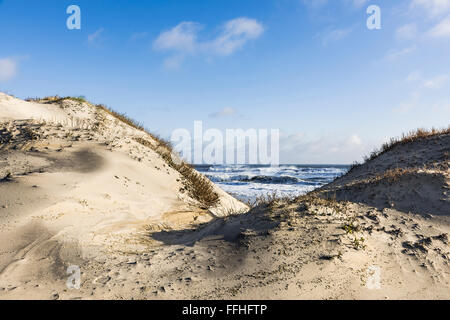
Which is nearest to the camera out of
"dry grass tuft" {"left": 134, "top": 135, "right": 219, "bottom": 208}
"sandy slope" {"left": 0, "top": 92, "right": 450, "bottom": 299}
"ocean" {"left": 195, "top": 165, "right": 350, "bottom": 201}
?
"sandy slope" {"left": 0, "top": 92, "right": 450, "bottom": 299}

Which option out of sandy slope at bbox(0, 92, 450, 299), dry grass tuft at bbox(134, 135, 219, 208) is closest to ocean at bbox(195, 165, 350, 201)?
dry grass tuft at bbox(134, 135, 219, 208)

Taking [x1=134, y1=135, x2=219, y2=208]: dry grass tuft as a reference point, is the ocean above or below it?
below

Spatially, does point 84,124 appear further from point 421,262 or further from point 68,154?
point 421,262

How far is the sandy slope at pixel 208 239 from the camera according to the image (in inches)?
152

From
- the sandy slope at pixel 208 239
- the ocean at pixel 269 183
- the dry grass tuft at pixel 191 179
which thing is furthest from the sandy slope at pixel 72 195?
the ocean at pixel 269 183

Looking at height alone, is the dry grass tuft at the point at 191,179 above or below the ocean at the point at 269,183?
above

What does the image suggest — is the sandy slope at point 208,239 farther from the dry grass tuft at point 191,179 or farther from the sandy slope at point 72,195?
the dry grass tuft at point 191,179

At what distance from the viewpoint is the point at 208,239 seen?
5258 mm

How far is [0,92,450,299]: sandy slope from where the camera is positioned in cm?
387

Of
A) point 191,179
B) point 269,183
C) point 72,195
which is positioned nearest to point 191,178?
point 191,179

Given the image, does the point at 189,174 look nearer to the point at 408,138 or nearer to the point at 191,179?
the point at 191,179

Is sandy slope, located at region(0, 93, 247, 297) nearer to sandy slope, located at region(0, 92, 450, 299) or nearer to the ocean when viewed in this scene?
sandy slope, located at region(0, 92, 450, 299)
